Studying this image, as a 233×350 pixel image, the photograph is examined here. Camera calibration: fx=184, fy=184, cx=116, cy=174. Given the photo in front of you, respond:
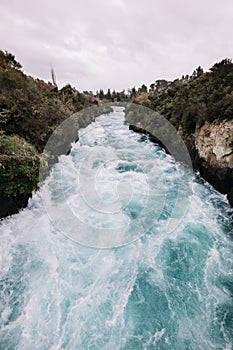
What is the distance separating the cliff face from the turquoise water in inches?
27.7

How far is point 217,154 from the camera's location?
7930 millimetres

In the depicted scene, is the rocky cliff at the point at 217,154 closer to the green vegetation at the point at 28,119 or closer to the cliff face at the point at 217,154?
the cliff face at the point at 217,154

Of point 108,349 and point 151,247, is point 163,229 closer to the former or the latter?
point 151,247

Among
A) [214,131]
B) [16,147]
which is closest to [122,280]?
[16,147]

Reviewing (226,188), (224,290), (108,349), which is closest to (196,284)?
(224,290)

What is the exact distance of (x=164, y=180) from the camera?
1015 cm

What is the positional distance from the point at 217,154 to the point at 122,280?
20.8 feet

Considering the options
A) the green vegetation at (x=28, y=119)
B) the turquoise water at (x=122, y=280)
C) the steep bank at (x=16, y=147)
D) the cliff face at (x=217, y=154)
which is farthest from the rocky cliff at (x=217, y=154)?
the steep bank at (x=16, y=147)

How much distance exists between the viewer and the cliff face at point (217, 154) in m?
7.51

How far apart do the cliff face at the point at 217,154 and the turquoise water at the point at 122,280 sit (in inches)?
27.7

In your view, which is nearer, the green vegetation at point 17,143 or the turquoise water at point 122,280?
the turquoise water at point 122,280

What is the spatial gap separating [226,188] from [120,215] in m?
4.82

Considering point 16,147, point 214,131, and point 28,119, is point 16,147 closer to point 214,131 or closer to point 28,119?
point 28,119

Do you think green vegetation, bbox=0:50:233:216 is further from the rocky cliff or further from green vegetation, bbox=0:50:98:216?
the rocky cliff
